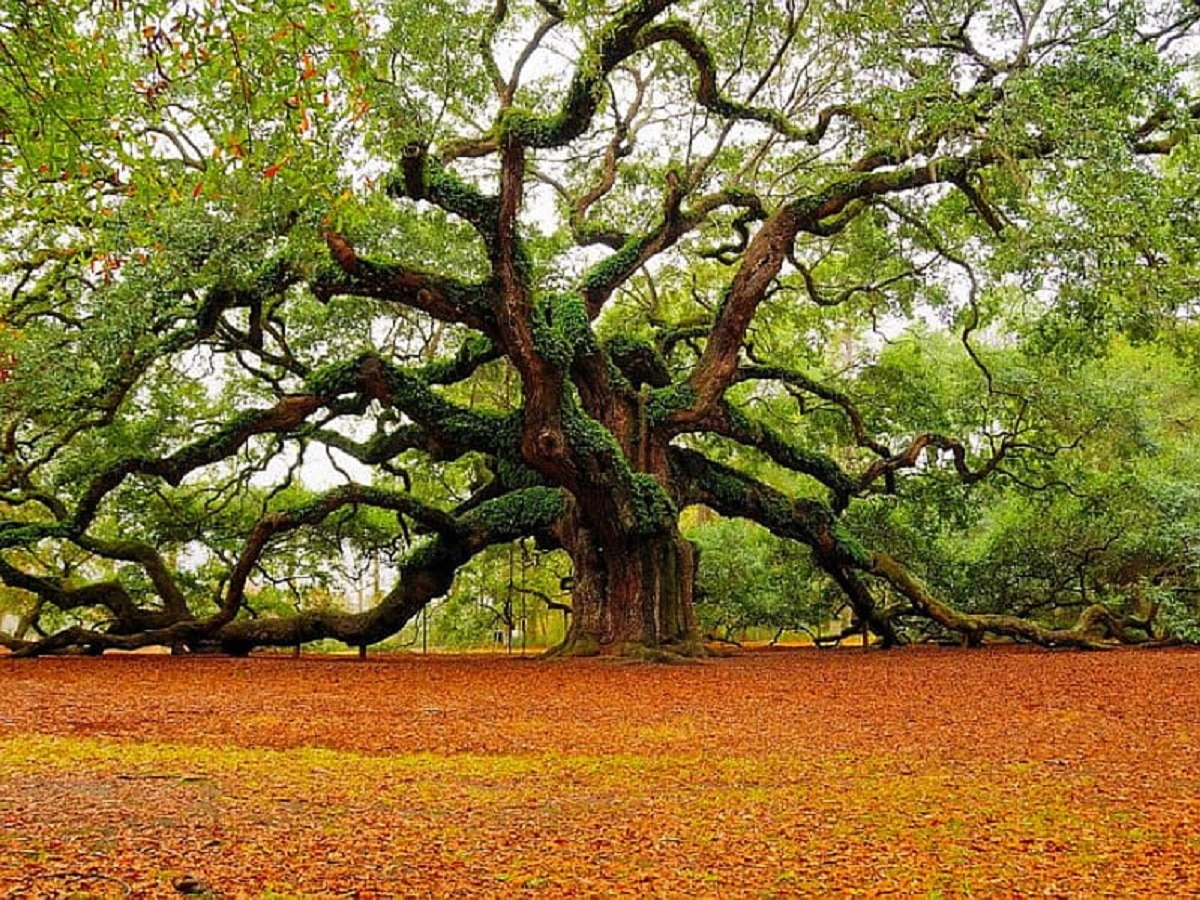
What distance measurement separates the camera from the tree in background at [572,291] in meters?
7.23

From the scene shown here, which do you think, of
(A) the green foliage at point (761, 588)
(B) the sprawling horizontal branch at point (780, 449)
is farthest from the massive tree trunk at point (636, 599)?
(A) the green foliage at point (761, 588)

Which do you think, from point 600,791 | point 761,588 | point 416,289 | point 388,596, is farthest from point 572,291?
point 600,791

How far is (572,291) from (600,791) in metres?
8.08

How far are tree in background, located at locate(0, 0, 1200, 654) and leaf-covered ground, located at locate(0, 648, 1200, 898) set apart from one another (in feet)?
7.61

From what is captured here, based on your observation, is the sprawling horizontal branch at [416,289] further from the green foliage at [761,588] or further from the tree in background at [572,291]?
the green foliage at [761,588]

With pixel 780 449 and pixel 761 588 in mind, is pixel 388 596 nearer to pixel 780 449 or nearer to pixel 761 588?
pixel 780 449

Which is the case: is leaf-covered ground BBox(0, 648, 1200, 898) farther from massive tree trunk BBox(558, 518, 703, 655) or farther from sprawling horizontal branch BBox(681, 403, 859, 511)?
sprawling horizontal branch BBox(681, 403, 859, 511)

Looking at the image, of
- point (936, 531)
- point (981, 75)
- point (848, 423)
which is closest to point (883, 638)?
point (936, 531)

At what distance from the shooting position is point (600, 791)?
3695 millimetres

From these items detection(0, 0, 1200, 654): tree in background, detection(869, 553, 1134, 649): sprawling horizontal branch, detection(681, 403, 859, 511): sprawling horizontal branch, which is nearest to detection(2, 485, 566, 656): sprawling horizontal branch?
detection(0, 0, 1200, 654): tree in background

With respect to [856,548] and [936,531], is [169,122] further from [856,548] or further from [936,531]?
[936,531]

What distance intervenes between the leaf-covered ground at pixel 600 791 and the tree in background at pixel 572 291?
7.61ft

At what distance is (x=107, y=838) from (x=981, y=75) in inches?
357

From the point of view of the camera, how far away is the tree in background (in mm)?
7234
